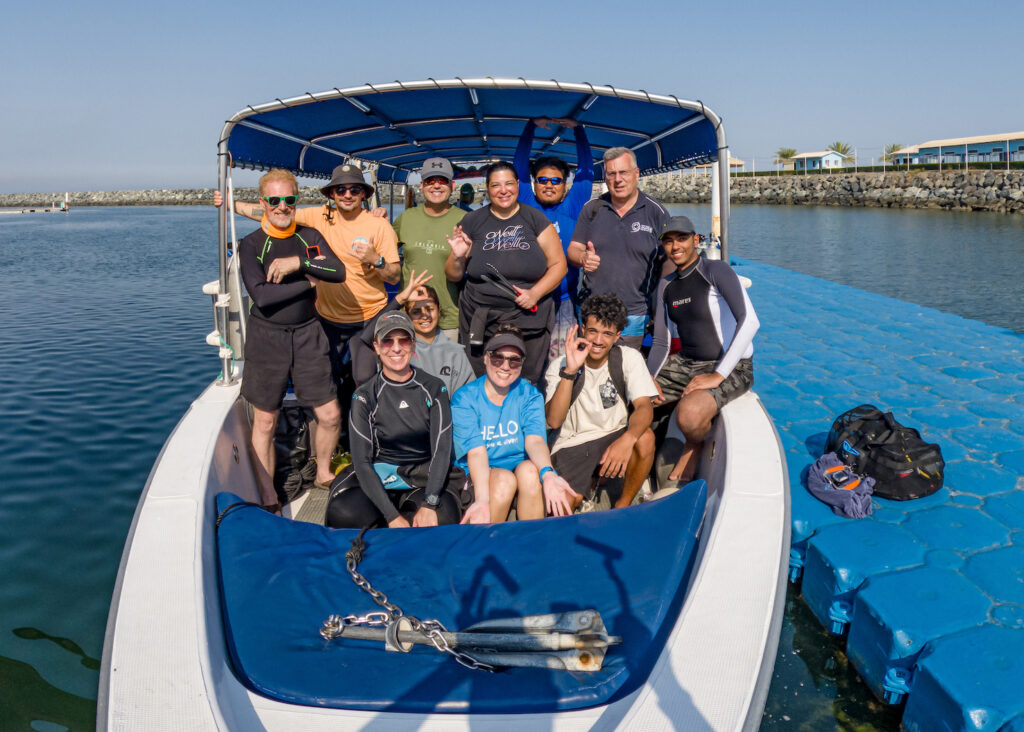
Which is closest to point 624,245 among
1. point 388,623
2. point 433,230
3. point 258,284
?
point 433,230

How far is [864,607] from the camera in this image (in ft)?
10.4

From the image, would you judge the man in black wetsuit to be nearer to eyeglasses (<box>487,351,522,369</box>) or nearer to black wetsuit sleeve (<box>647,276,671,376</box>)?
eyeglasses (<box>487,351,522,369</box>)

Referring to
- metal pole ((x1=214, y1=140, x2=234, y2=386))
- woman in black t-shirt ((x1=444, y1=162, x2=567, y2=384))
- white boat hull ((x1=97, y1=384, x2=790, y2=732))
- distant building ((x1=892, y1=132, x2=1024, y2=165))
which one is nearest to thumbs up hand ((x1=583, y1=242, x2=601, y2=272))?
woman in black t-shirt ((x1=444, y1=162, x2=567, y2=384))

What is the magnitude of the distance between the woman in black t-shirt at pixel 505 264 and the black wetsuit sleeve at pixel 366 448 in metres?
0.87

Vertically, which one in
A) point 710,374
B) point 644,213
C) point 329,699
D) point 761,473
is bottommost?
point 329,699

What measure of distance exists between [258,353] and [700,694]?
116 inches

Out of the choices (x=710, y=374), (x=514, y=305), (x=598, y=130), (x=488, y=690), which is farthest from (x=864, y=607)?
(x=598, y=130)

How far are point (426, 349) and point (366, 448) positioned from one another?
0.73 meters

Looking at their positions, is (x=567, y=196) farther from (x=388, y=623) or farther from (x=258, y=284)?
(x=388, y=623)

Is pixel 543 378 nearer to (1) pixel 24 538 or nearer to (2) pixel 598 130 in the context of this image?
(2) pixel 598 130

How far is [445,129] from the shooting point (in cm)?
623

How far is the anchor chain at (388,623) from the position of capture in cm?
212

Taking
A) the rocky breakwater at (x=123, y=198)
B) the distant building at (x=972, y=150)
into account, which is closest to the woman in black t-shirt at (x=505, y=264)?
the distant building at (x=972, y=150)

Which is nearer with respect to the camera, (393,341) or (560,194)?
(393,341)
